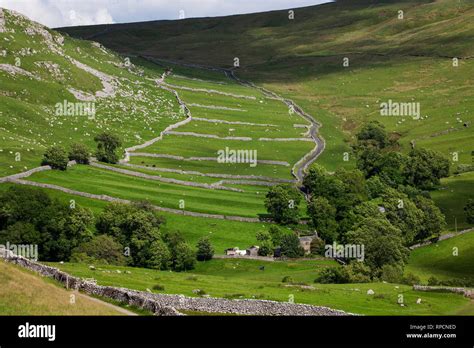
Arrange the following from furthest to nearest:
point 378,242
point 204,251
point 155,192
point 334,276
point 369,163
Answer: point 369,163 < point 155,192 < point 204,251 < point 378,242 < point 334,276

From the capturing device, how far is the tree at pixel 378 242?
116375mm

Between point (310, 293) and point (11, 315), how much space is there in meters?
37.3

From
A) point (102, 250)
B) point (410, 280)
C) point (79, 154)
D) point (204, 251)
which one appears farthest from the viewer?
point (79, 154)

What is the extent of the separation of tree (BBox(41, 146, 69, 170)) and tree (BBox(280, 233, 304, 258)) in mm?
46448

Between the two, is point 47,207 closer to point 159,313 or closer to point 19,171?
point 19,171

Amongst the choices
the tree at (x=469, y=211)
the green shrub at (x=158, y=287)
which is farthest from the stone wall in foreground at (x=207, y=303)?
the tree at (x=469, y=211)

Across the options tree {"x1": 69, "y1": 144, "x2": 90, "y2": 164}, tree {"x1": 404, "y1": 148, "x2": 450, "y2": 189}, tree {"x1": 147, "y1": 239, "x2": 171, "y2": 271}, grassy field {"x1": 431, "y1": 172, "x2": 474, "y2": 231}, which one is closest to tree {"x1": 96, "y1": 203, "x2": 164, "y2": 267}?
tree {"x1": 147, "y1": 239, "x2": 171, "y2": 271}

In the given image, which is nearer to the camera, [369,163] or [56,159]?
[56,159]

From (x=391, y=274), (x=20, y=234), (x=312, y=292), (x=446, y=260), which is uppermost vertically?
(x=20, y=234)

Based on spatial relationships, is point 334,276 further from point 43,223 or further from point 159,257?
point 43,223

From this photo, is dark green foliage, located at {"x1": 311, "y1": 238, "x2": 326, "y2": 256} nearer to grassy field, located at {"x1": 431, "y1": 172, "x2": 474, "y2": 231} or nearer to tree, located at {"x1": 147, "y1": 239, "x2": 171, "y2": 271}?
grassy field, located at {"x1": 431, "y1": 172, "x2": 474, "y2": 231}

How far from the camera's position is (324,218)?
144500 mm

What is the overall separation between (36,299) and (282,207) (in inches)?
3593

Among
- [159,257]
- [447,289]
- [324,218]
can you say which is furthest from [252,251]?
[447,289]
